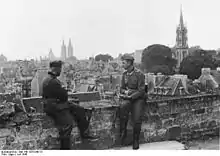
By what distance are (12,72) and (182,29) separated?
36204 mm

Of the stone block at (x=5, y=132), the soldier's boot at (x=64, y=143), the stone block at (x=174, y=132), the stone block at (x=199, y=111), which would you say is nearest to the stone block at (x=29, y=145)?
the stone block at (x=5, y=132)

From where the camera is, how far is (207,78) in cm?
2869

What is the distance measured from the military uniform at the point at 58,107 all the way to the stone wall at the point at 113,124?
1.09 feet

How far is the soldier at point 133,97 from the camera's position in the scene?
7.84m

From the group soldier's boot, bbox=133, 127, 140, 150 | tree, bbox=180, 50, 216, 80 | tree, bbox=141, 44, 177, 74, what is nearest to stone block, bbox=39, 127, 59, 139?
soldier's boot, bbox=133, 127, 140, 150

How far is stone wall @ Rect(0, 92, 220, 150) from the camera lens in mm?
6965

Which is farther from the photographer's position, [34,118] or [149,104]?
[149,104]

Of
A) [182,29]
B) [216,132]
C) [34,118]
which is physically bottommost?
[216,132]

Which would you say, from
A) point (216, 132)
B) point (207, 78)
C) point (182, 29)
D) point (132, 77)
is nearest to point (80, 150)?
point (132, 77)

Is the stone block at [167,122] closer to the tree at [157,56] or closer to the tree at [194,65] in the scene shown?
the tree at [194,65]

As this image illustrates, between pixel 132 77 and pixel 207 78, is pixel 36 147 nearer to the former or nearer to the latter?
pixel 132 77

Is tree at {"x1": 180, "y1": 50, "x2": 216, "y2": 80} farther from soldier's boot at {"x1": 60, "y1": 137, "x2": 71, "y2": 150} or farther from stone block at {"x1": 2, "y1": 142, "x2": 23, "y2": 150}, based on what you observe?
stone block at {"x1": 2, "y1": 142, "x2": 23, "y2": 150}

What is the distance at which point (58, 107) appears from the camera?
23.0 feet

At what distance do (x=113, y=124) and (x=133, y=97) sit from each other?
88cm
